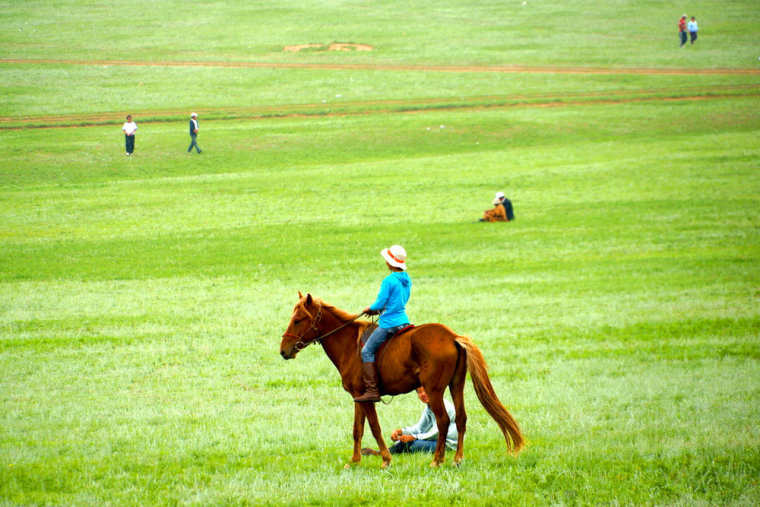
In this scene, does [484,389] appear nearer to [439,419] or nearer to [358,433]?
[439,419]

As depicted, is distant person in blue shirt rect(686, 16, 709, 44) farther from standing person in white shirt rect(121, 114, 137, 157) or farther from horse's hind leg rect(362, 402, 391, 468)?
horse's hind leg rect(362, 402, 391, 468)

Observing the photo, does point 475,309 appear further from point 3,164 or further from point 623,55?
point 623,55

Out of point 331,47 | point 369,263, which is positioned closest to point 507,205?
point 369,263

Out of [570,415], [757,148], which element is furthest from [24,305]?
[757,148]

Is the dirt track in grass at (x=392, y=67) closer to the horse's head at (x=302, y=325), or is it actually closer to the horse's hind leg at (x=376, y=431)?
the horse's head at (x=302, y=325)

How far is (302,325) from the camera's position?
1095 cm

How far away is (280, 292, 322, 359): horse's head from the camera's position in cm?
1090

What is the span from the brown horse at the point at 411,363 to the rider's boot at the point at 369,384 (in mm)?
118

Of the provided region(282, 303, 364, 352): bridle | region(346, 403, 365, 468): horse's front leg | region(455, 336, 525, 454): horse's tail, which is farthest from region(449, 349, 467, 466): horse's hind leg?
region(282, 303, 364, 352): bridle

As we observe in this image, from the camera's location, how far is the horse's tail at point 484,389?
10047mm

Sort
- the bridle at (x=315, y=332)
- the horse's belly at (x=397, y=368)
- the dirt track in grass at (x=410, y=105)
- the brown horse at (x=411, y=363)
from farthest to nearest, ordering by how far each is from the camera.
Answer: the dirt track in grass at (x=410, y=105), the bridle at (x=315, y=332), the horse's belly at (x=397, y=368), the brown horse at (x=411, y=363)

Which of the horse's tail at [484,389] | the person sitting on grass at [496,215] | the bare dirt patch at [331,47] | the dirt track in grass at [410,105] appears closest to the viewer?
the horse's tail at [484,389]

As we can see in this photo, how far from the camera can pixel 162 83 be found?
73688 mm

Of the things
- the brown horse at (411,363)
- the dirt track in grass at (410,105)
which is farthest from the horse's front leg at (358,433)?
the dirt track in grass at (410,105)
